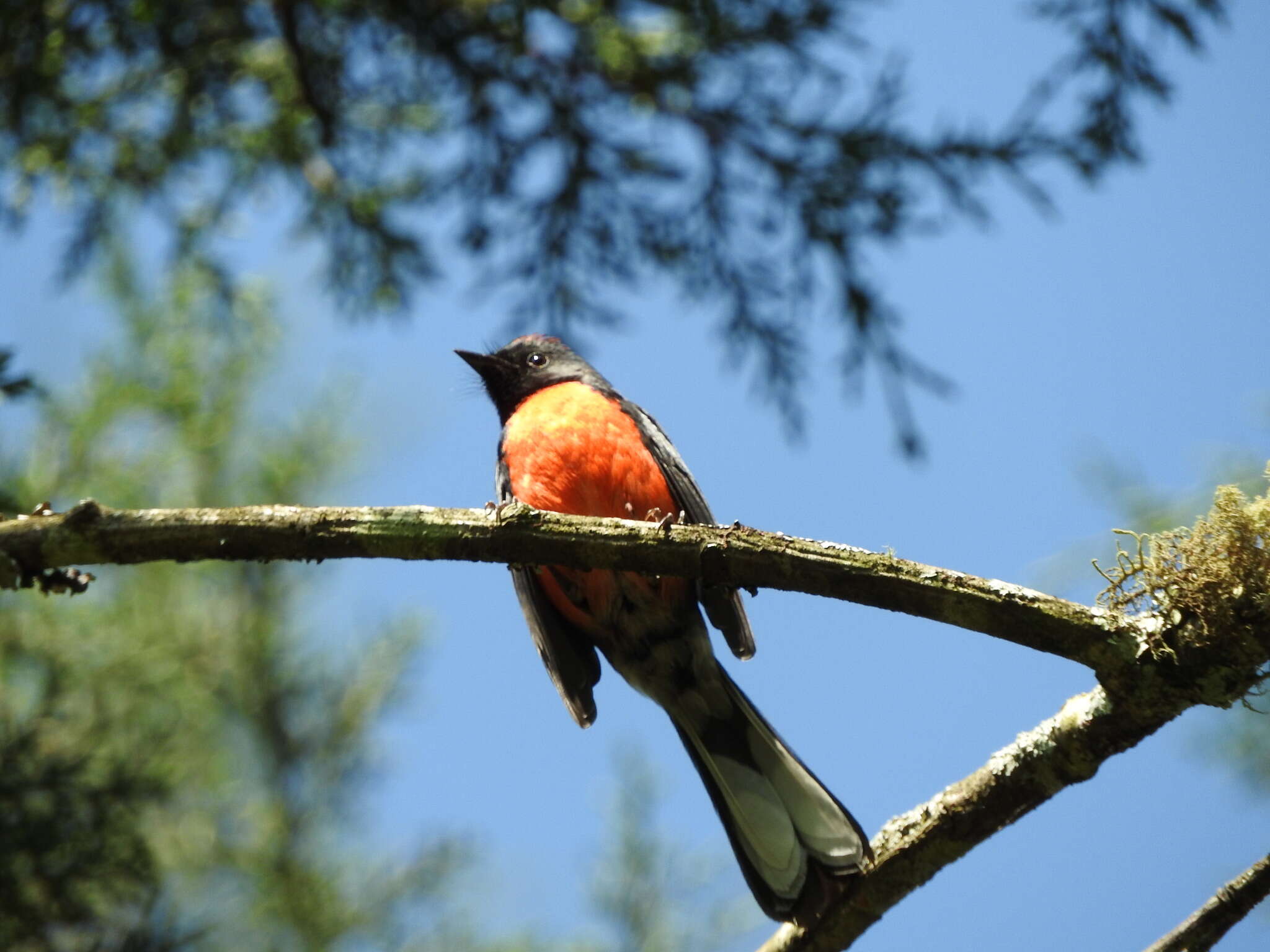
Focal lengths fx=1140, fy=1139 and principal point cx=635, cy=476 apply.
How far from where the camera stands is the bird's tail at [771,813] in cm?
380

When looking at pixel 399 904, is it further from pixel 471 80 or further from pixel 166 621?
pixel 471 80

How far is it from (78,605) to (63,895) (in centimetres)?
296

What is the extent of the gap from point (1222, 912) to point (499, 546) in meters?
2.12

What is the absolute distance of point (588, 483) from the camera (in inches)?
189

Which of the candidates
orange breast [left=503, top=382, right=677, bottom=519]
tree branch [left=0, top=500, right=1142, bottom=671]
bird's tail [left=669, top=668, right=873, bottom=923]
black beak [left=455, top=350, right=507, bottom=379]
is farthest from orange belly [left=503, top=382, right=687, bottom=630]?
tree branch [left=0, top=500, right=1142, bottom=671]

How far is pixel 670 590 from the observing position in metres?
4.81

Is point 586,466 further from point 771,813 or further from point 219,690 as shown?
point 219,690

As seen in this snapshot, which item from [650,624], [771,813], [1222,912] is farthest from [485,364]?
[1222,912]

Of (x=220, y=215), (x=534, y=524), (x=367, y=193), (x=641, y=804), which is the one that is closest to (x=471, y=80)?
(x=367, y=193)

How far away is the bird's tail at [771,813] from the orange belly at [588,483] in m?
0.57

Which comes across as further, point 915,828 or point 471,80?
point 471,80

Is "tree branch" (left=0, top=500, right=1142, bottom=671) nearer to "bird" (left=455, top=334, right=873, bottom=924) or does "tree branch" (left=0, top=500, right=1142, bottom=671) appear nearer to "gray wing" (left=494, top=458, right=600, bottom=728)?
"bird" (left=455, top=334, right=873, bottom=924)

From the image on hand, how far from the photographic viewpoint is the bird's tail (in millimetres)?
3797

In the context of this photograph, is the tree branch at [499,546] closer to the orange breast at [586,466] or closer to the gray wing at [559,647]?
the orange breast at [586,466]
